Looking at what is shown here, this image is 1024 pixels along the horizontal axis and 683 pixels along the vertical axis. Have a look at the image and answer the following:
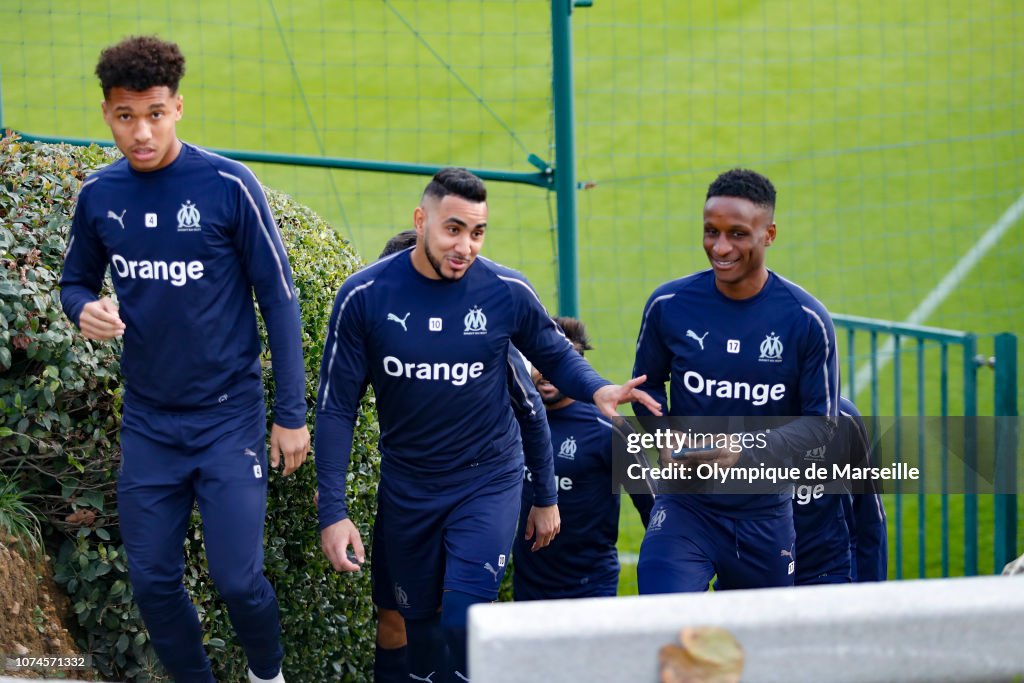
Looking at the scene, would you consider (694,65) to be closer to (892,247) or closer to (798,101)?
(798,101)

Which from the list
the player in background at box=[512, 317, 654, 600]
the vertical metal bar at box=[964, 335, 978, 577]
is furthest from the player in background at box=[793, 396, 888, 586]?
the vertical metal bar at box=[964, 335, 978, 577]

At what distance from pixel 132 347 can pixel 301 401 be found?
0.62 m

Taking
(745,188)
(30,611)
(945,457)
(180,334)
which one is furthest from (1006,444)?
(30,611)

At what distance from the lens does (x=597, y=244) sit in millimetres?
13055

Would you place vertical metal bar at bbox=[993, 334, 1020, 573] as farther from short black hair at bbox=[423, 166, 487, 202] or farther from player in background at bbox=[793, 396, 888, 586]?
short black hair at bbox=[423, 166, 487, 202]

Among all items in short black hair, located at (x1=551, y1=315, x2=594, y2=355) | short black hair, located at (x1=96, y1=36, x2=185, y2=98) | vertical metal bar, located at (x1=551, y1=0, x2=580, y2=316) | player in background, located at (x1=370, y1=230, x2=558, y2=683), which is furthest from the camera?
vertical metal bar, located at (x1=551, y1=0, x2=580, y2=316)

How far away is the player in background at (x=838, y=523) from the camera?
568 centimetres

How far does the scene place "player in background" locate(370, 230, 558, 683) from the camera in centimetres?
516

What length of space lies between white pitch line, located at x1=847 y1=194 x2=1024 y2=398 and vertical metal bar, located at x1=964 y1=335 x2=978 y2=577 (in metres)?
3.63

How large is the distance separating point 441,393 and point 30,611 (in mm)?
1650

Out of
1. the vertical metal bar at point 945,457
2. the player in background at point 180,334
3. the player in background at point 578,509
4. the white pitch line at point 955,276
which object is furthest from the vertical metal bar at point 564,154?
the white pitch line at point 955,276

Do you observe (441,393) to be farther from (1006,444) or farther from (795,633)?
(1006,444)

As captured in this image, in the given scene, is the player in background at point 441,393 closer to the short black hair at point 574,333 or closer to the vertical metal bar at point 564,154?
the short black hair at point 574,333

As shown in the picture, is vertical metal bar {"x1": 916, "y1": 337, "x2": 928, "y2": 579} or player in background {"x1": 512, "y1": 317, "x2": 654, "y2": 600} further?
vertical metal bar {"x1": 916, "y1": 337, "x2": 928, "y2": 579}
